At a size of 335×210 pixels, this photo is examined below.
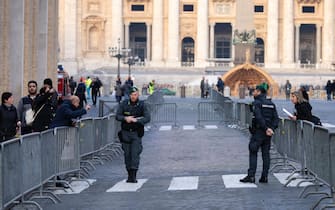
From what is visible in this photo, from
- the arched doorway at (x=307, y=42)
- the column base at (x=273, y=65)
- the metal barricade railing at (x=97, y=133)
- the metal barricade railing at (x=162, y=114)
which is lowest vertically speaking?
the metal barricade railing at (x=162, y=114)

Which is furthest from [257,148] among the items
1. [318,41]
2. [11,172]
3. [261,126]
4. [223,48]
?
[223,48]

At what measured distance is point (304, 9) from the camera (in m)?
108

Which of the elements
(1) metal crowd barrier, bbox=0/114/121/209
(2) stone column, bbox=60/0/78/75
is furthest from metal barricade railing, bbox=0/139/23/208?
(2) stone column, bbox=60/0/78/75

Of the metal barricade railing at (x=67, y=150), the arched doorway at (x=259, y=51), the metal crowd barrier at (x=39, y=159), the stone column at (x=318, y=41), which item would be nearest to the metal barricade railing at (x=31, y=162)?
the metal crowd barrier at (x=39, y=159)

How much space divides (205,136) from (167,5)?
245 feet

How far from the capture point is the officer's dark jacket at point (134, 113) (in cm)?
1842

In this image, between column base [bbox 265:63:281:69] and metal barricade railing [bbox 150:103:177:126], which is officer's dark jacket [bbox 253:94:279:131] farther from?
column base [bbox 265:63:281:69]

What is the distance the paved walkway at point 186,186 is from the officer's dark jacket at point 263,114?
3.47 ft

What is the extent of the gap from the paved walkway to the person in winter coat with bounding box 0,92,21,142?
1.62 m

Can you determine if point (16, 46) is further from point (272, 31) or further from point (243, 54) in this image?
point (272, 31)

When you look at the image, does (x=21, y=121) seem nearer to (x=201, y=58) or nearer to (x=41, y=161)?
(x=41, y=161)

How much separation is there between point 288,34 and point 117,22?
1783 cm

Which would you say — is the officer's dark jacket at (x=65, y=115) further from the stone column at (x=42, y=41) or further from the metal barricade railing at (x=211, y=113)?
the metal barricade railing at (x=211, y=113)

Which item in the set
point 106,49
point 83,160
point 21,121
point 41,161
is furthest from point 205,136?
point 106,49
